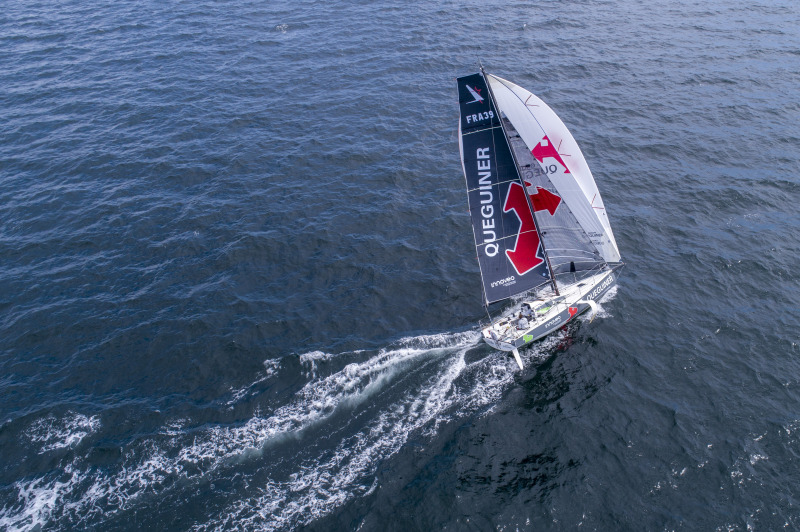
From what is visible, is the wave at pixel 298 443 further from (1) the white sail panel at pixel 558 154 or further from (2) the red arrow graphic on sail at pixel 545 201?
(2) the red arrow graphic on sail at pixel 545 201

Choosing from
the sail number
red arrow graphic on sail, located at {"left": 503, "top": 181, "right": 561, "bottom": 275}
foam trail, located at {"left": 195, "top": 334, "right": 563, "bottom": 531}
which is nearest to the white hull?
foam trail, located at {"left": 195, "top": 334, "right": 563, "bottom": 531}

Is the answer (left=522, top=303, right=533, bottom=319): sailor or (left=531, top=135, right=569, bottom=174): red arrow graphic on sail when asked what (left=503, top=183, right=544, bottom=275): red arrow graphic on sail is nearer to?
(left=522, top=303, right=533, bottom=319): sailor

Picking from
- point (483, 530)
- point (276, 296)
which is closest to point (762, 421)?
point (483, 530)

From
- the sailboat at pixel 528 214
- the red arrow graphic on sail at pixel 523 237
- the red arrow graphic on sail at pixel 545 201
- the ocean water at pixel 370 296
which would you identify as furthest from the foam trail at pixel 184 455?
the red arrow graphic on sail at pixel 545 201

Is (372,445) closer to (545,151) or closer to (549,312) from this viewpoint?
(549,312)

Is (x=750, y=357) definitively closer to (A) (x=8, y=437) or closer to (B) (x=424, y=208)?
(B) (x=424, y=208)

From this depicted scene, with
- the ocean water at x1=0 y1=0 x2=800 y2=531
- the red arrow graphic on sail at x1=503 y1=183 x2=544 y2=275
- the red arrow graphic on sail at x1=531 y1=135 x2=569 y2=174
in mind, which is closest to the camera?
the ocean water at x1=0 y1=0 x2=800 y2=531
